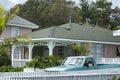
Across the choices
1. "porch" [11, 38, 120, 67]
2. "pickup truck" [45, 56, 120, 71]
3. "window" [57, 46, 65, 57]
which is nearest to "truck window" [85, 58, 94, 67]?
"pickup truck" [45, 56, 120, 71]

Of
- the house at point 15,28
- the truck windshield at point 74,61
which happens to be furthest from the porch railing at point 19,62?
the truck windshield at point 74,61

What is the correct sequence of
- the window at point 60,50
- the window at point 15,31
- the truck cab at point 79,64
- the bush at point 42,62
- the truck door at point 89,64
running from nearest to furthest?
the truck cab at point 79,64
the truck door at point 89,64
the bush at point 42,62
the window at point 60,50
the window at point 15,31

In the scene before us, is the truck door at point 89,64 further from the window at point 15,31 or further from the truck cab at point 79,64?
the window at point 15,31

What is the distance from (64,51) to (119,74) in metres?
17.6

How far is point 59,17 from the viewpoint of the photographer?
2682 inches

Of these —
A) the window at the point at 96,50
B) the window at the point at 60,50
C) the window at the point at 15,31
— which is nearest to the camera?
the window at the point at 60,50

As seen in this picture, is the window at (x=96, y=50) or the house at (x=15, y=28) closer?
the window at (x=96, y=50)

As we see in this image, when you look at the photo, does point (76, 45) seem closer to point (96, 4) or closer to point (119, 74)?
point (119, 74)

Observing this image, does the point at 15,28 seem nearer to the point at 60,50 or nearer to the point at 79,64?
the point at 60,50

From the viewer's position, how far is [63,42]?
108ft

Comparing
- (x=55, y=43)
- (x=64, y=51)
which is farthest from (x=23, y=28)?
(x=55, y=43)

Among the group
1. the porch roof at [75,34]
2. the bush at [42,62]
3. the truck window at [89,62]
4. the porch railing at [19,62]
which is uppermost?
the porch roof at [75,34]

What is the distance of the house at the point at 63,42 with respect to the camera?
3225 centimetres

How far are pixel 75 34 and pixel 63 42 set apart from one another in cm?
219
